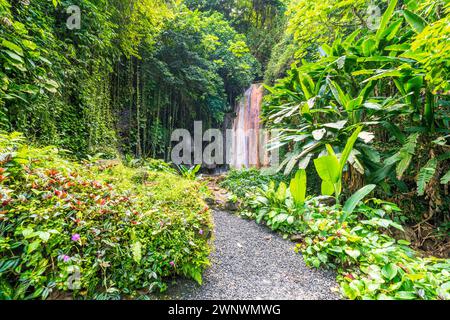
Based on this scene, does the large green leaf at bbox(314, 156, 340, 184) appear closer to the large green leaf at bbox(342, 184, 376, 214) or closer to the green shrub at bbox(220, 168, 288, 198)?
the large green leaf at bbox(342, 184, 376, 214)

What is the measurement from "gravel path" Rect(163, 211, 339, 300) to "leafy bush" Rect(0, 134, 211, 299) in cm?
11

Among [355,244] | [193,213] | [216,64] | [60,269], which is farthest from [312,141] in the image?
[216,64]

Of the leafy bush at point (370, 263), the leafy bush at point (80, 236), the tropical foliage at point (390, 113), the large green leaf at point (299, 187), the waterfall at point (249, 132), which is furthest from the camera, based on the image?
the waterfall at point (249, 132)

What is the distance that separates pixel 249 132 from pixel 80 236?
5.57 metres

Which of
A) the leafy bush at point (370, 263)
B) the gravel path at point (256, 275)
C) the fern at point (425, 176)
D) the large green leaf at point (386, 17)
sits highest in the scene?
the large green leaf at point (386, 17)

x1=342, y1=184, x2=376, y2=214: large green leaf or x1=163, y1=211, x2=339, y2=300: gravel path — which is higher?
x1=342, y1=184, x2=376, y2=214: large green leaf

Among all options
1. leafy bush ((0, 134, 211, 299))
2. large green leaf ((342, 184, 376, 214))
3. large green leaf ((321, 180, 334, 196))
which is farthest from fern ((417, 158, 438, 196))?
leafy bush ((0, 134, 211, 299))

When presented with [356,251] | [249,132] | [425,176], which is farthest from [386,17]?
[249,132]

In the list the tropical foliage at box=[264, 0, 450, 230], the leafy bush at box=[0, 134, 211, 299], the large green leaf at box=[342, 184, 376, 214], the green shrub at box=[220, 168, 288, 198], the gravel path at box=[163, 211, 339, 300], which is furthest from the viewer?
the green shrub at box=[220, 168, 288, 198]

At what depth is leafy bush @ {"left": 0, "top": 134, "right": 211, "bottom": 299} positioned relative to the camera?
968 mm

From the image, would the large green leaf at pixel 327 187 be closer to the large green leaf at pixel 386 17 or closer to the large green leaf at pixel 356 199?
the large green leaf at pixel 356 199

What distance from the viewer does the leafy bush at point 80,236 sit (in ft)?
3.18

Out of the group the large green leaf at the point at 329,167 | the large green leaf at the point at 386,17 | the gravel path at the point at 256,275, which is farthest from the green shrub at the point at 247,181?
the large green leaf at the point at 386,17

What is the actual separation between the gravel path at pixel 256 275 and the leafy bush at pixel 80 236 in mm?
110
